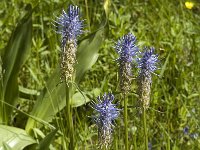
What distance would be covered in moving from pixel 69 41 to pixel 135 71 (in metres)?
1.29

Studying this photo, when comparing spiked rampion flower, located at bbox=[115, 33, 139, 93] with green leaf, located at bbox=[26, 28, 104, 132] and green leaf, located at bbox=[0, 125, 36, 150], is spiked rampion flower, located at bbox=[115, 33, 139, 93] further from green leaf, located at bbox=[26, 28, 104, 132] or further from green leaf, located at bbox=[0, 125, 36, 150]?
green leaf, located at bbox=[26, 28, 104, 132]

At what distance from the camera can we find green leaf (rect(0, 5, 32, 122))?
115 inches

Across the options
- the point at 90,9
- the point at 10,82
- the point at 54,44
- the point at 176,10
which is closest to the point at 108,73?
the point at 54,44

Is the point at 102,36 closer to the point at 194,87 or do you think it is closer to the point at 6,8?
the point at 194,87

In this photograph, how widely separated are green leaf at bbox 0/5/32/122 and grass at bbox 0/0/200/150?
89mm

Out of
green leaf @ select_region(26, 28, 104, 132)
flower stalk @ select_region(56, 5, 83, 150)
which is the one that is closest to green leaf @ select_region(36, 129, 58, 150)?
flower stalk @ select_region(56, 5, 83, 150)

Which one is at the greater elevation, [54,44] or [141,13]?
[141,13]

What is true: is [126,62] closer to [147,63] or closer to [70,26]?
[147,63]

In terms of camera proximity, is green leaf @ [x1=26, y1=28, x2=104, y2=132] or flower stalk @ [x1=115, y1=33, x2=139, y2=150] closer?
flower stalk @ [x1=115, y1=33, x2=139, y2=150]

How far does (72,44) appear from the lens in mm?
1735

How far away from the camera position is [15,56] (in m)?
2.95

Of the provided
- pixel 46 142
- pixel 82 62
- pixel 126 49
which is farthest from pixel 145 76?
pixel 82 62


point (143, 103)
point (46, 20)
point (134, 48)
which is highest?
point (46, 20)

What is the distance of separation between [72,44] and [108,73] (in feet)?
5.56
